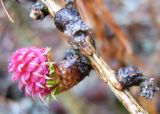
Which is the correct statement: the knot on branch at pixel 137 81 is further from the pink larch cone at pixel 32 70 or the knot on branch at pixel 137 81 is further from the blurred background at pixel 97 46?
the blurred background at pixel 97 46

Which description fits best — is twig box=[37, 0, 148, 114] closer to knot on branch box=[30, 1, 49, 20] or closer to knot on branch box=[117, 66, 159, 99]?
knot on branch box=[117, 66, 159, 99]

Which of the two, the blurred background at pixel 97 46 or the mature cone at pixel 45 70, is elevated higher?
the mature cone at pixel 45 70

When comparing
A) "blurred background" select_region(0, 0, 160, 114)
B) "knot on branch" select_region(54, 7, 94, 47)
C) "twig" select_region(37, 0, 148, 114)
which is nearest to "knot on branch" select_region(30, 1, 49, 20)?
"knot on branch" select_region(54, 7, 94, 47)

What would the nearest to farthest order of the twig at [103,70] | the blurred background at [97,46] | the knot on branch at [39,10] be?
the twig at [103,70] → the knot on branch at [39,10] → the blurred background at [97,46]

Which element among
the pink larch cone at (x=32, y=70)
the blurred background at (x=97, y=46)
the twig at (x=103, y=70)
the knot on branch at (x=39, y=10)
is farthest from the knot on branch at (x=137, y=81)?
the blurred background at (x=97, y=46)

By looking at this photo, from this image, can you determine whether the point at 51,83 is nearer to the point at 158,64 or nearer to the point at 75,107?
the point at 75,107

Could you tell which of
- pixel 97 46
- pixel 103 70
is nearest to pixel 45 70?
pixel 103 70

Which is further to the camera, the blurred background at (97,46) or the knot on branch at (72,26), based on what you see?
the blurred background at (97,46)
